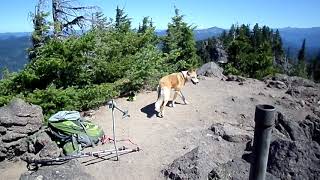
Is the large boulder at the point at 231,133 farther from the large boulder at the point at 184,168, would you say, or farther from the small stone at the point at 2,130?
the small stone at the point at 2,130

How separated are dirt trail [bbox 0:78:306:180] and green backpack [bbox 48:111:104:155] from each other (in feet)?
1.47

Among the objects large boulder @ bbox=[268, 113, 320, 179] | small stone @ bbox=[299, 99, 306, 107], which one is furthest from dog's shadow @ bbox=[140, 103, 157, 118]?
small stone @ bbox=[299, 99, 306, 107]

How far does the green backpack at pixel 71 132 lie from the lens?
10961mm

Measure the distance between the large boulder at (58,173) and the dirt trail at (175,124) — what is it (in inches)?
38.2

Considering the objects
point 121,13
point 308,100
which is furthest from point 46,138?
point 121,13

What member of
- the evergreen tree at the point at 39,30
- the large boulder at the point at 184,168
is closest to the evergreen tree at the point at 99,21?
the evergreen tree at the point at 39,30

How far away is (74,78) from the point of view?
50.1 ft

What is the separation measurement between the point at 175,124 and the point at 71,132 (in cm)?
376

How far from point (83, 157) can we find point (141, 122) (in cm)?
317

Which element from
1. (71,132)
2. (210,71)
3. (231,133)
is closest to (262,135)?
(231,133)

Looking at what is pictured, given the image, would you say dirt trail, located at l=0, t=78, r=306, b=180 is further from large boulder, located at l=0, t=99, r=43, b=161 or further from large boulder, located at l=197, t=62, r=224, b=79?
large boulder, located at l=197, t=62, r=224, b=79

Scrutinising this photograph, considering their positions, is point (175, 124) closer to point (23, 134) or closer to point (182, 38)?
point (23, 134)

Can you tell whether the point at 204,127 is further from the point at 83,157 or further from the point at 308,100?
the point at 308,100

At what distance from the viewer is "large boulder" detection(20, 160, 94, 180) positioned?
27.1ft
